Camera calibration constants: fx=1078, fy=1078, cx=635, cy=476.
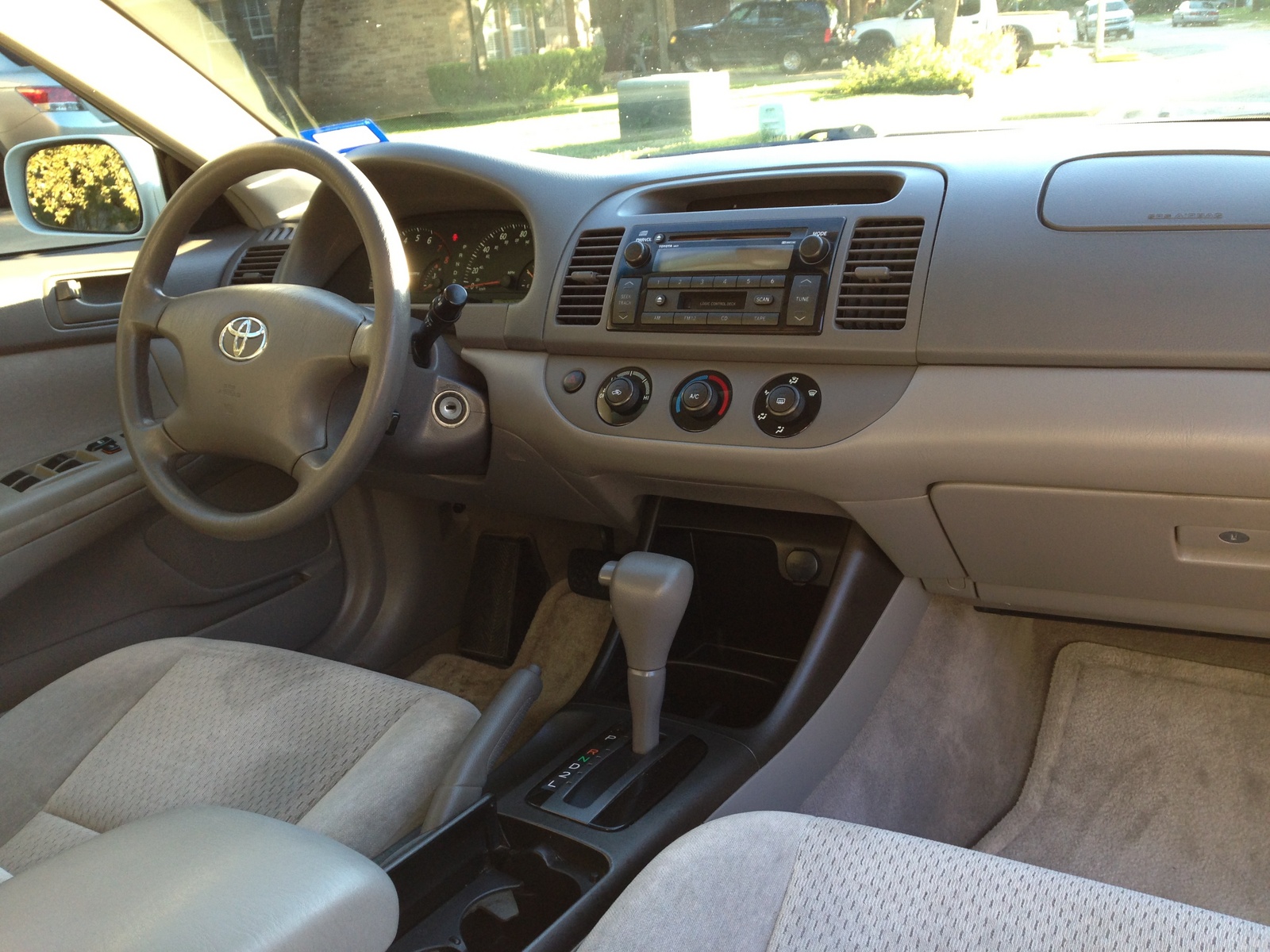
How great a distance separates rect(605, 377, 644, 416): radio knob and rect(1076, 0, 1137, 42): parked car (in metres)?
0.83

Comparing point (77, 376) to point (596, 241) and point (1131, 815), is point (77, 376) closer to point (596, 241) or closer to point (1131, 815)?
point (596, 241)

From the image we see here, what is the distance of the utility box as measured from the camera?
1918 millimetres

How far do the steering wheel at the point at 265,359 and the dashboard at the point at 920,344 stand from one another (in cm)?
25

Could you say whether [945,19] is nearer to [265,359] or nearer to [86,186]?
[265,359]

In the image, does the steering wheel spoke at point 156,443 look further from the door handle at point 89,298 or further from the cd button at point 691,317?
the cd button at point 691,317

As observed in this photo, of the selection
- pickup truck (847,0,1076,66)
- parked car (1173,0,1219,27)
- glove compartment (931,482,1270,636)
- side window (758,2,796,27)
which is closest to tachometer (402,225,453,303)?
side window (758,2,796,27)

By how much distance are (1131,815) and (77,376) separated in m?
2.04

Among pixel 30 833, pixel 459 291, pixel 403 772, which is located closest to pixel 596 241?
pixel 459 291

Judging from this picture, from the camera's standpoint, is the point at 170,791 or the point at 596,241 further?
the point at 596,241

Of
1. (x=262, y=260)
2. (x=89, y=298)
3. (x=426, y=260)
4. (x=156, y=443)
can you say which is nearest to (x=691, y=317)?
(x=426, y=260)

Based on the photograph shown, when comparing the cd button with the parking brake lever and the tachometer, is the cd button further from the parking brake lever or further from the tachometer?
the tachometer

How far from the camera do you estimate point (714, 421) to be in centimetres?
162

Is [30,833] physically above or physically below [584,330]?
below

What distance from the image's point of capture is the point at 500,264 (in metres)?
1.95
